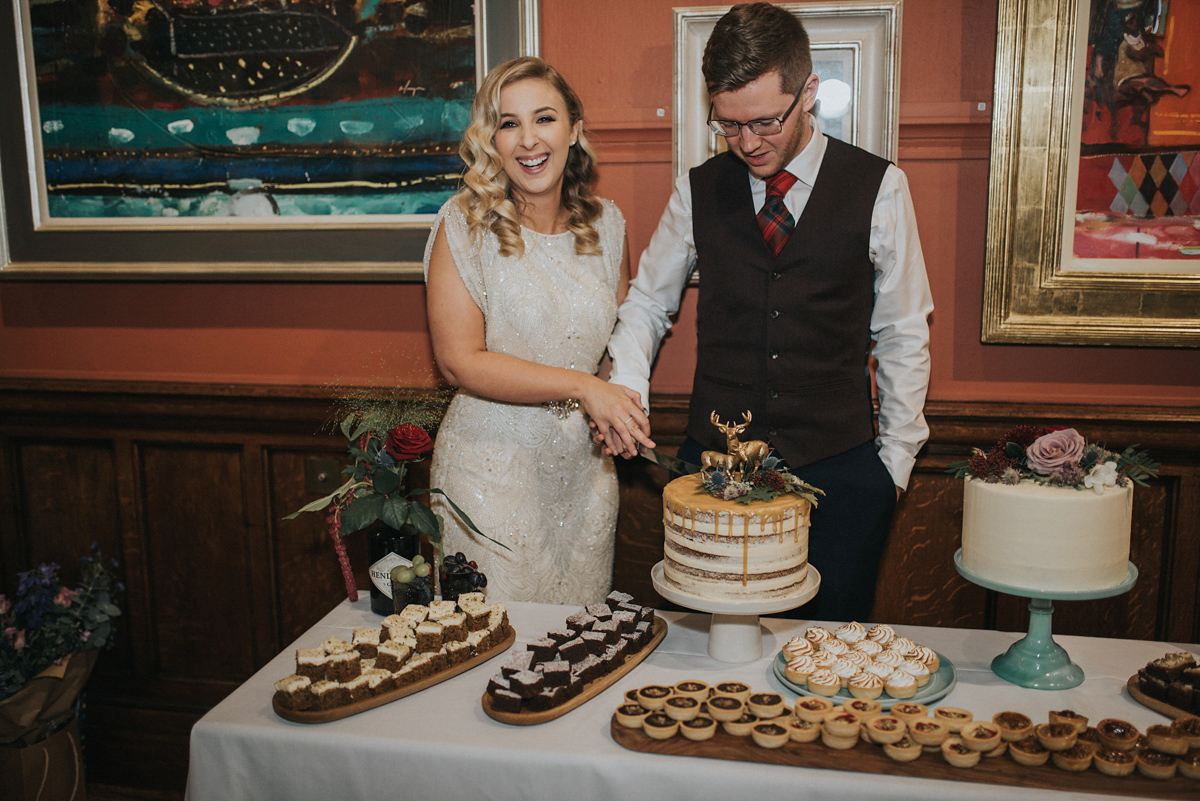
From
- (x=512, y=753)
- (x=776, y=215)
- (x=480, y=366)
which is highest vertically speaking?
(x=776, y=215)

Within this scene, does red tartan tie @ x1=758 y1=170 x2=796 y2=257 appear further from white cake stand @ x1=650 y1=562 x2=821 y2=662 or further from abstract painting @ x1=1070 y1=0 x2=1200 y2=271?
abstract painting @ x1=1070 y1=0 x2=1200 y2=271

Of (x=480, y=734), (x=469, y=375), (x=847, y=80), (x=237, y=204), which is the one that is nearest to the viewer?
(x=480, y=734)

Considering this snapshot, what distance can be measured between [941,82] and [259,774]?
2.26 meters

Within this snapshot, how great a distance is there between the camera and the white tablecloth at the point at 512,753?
124 cm

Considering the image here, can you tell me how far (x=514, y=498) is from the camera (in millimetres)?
2150

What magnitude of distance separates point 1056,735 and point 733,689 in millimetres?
459

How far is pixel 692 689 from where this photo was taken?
1395 mm

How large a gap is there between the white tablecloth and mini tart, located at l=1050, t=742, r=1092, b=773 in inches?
1.8

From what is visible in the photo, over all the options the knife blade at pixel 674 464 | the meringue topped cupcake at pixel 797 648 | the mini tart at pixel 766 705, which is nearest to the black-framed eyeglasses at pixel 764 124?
the knife blade at pixel 674 464

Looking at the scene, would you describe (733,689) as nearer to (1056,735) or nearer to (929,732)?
(929,732)

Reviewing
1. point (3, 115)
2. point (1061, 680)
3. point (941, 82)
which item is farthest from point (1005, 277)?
point (3, 115)

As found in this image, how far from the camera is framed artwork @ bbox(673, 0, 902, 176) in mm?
2303

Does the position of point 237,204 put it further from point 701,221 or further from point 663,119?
point 701,221

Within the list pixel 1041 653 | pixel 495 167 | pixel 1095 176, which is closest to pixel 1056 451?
pixel 1041 653
